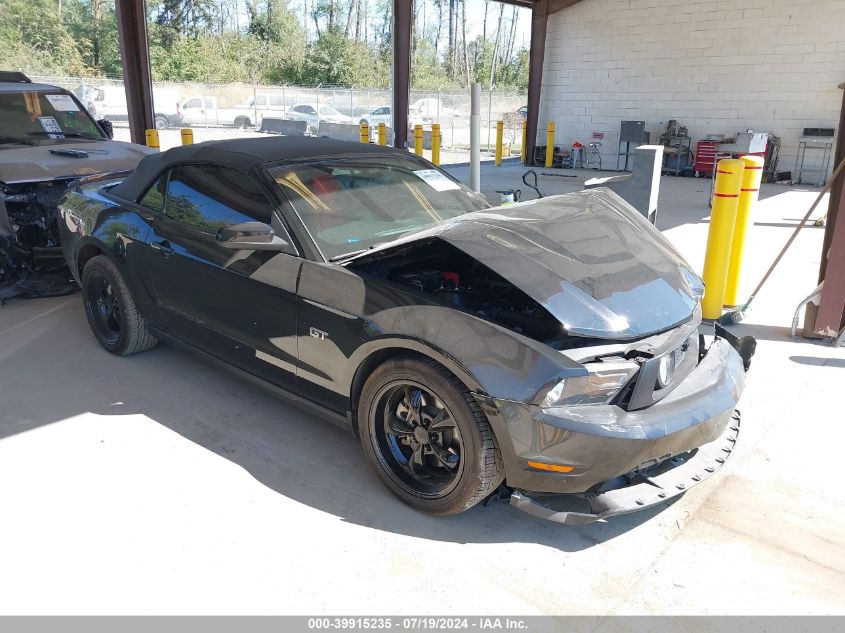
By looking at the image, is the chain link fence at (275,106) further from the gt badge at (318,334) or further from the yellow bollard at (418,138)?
the gt badge at (318,334)

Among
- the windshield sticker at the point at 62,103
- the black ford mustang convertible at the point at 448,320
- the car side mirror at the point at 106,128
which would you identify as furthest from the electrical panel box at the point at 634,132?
the black ford mustang convertible at the point at 448,320

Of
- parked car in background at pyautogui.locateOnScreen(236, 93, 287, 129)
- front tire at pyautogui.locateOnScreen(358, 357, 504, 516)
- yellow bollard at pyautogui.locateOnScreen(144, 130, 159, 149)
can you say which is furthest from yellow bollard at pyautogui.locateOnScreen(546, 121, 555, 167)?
front tire at pyautogui.locateOnScreen(358, 357, 504, 516)

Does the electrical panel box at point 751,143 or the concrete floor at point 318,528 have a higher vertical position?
the electrical panel box at point 751,143

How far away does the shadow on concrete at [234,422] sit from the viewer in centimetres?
284

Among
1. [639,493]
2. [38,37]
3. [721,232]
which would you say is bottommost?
[639,493]

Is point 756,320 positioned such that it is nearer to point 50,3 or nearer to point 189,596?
point 189,596

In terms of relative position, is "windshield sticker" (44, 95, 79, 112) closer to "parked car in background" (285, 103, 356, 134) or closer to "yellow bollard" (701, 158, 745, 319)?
"yellow bollard" (701, 158, 745, 319)

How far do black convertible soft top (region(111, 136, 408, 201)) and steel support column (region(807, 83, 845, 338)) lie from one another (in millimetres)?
3172

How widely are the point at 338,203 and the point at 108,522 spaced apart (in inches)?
73.4

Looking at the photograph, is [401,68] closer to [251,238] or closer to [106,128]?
[106,128]

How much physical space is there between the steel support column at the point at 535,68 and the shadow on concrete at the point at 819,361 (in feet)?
50.7

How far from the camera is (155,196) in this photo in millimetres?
4125

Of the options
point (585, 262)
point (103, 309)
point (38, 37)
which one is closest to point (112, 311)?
point (103, 309)

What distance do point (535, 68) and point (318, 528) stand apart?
722 inches
